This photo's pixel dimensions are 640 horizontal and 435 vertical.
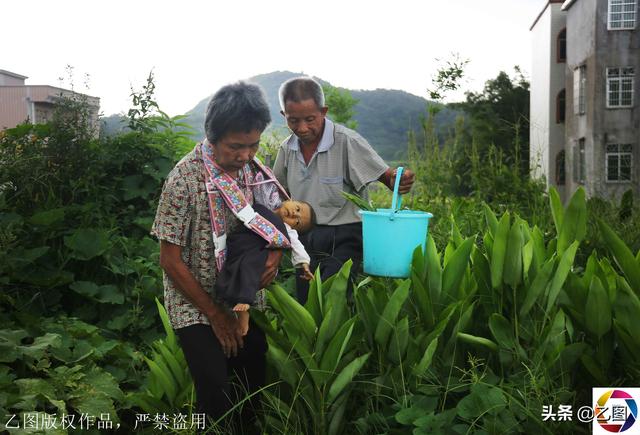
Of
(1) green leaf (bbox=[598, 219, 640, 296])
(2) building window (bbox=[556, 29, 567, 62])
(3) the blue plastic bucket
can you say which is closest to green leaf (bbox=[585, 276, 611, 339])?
(1) green leaf (bbox=[598, 219, 640, 296])

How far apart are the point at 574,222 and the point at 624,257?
12.4 inches

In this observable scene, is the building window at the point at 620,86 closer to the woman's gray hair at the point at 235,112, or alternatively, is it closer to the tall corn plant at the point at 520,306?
the tall corn plant at the point at 520,306

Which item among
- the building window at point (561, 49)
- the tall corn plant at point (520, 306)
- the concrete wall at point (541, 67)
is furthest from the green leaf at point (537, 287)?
the building window at point (561, 49)

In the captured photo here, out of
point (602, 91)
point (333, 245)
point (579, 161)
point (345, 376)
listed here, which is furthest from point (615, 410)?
point (579, 161)

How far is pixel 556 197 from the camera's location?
12.4 ft

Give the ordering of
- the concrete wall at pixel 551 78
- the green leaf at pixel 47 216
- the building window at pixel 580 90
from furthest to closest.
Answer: the concrete wall at pixel 551 78
the building window at pixel 580 90
the green leaf at pixel 47 216

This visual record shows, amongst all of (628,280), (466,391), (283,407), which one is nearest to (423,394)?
(466,391)

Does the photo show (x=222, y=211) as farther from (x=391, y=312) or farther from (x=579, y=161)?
(x=579, y=161)

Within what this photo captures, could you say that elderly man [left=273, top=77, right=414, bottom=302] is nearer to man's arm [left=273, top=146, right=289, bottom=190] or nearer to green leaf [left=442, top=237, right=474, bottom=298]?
man's arm [left=273, top=146, right=289, bottom=190]

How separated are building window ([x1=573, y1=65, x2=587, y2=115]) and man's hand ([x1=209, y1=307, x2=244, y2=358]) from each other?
2397cm

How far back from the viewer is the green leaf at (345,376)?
2.99 metres

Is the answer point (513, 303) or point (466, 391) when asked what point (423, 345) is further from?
point (513, 303)

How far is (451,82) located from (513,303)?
3437mm

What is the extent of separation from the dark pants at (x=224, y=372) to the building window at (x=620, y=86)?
22.9 m
